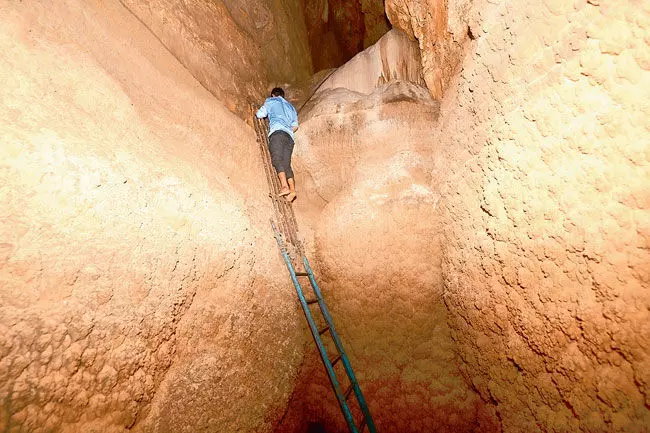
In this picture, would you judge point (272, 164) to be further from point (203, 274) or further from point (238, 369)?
point (238, 369)

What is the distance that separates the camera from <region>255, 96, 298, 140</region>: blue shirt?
12.6 ft

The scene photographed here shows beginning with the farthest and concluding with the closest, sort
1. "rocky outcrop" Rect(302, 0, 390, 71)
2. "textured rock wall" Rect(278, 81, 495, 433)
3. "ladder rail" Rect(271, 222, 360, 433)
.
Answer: "rocky outcrop" Rect(302, 0, 390, 71) → "textured rock wall" Rect(278, 81, 495, 433) → "ladder rail" Rect(271, 222, 360, 433)

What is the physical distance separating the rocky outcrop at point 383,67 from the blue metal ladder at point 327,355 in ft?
7.58

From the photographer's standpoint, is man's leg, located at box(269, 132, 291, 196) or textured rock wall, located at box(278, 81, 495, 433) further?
man's leg, located at box(269, 132, 291, 196)

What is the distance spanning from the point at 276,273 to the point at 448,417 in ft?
6.45

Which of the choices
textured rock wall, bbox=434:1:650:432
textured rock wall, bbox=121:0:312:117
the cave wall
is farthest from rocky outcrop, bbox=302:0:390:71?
textured rock wall, bbox=434:1:650:432

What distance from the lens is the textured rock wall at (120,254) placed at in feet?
5.44

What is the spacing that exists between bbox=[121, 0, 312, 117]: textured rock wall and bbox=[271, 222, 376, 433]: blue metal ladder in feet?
7.18

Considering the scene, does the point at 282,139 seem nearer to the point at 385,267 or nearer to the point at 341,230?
the point at 341,230

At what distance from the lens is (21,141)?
1801 mm

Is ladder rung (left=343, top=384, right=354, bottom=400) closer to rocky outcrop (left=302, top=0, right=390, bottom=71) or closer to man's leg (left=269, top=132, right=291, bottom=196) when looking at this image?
man's leg (left=269, top=132, right=291, bottom=196)

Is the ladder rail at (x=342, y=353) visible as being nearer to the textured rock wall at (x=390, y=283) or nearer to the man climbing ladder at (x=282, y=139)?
the textured rock wall at (x=390, y=283)

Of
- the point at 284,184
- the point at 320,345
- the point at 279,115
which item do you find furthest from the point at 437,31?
the point at 320,345

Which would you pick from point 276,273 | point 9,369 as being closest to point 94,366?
point 9,369
